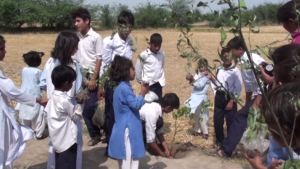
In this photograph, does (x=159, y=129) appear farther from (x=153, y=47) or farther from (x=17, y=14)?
(x=17, y=14)

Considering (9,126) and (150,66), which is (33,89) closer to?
(150,66)

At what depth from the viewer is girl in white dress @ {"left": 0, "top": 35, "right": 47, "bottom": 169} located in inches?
143

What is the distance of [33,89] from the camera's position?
571 cm

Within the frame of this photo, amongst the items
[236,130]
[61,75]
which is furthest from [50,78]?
[236,130]

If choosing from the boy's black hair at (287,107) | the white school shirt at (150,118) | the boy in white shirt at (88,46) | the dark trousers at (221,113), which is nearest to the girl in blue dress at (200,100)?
the dark trousers at (221,113)

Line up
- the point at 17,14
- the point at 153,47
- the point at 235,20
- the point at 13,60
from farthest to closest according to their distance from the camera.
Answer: the point at 17,14
the point at 13,60
the point at 153,47
the point at 235,20

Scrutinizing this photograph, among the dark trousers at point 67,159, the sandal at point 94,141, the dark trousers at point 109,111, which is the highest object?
the dark trousers at point 109,111

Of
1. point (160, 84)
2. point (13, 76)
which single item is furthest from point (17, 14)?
point (160, 84)

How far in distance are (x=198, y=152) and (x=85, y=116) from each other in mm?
1769

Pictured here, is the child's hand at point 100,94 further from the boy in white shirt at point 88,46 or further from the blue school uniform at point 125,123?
the blue school uniform at point 125,123

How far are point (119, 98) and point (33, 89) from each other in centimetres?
229

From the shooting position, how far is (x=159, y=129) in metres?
5.31

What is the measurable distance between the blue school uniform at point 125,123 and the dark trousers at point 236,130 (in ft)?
4.76

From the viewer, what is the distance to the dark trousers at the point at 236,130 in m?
4.74
